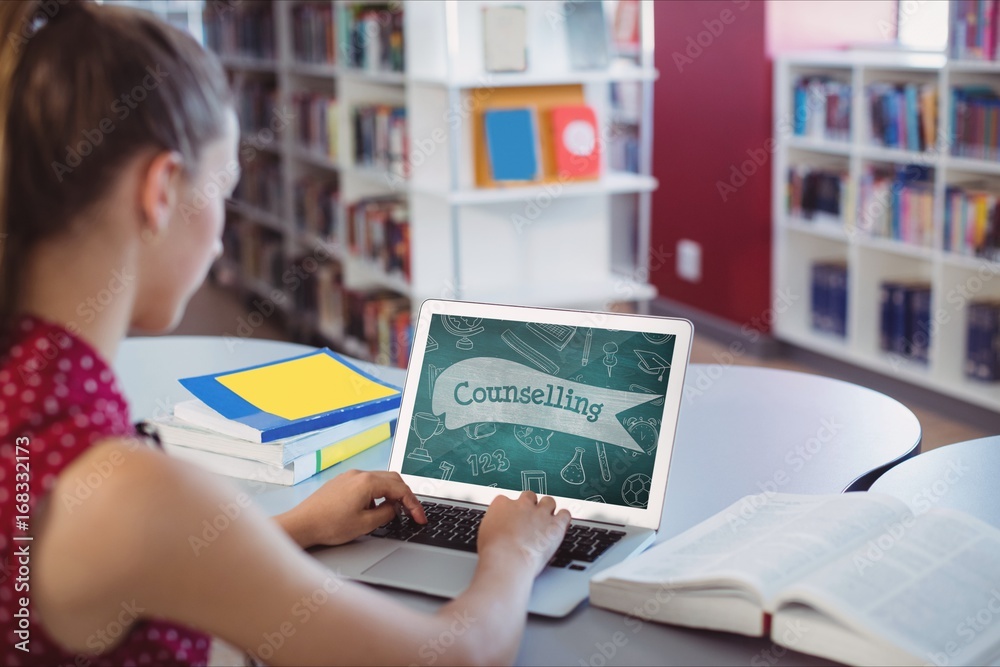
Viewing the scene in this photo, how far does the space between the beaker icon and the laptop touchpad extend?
16cm

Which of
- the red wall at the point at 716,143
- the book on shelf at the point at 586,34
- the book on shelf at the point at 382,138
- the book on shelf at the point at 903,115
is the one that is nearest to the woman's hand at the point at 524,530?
the book on shelf at the point at 586,34

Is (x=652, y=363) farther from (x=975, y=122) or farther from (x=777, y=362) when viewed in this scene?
(x=777, y=362)

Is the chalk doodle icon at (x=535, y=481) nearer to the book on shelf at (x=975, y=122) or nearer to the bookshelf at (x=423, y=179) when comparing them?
the bookshelf at (x=423, y=179)

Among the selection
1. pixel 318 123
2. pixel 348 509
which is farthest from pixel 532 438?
pixel 318 123

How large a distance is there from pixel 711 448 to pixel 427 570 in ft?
1.73

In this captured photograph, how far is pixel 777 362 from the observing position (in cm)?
478

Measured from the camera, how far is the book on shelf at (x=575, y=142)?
3.47 metres

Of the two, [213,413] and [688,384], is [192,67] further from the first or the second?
[688,384]

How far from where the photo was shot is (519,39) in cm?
339

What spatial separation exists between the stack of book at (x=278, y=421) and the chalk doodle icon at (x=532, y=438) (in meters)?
0.29

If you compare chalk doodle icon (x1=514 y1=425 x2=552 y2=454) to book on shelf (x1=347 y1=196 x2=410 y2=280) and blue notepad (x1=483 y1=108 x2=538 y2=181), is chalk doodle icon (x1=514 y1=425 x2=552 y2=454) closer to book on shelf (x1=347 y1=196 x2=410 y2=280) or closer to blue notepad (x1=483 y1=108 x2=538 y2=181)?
blue notepad (x1=483 y1=108 x2=538 y2=181)

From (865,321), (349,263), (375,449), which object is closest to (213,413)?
(375,449)

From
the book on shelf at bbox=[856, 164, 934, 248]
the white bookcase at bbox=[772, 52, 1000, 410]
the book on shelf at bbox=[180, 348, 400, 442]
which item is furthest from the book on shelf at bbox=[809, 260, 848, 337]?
the book on shelf at bbox=[180, 348, 400, 442]

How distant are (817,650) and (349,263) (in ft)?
12.4
